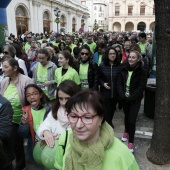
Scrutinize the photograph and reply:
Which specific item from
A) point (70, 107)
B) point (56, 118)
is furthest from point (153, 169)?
point (70, 107)

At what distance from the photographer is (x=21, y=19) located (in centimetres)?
2384

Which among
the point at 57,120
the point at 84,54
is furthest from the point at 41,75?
the point at 57,120

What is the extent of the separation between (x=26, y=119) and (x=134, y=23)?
71.9 meters

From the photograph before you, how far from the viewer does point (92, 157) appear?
4.22ft

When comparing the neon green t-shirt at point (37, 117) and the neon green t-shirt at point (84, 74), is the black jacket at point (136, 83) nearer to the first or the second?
the neon green t-shirt at point (84, 74)

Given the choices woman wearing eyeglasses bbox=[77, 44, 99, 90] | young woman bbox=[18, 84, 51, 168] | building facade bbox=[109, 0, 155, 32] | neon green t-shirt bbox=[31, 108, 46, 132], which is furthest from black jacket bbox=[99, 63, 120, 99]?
building facade bbox=[109, 0, 155, 32]

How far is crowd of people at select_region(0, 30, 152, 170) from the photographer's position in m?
1.31

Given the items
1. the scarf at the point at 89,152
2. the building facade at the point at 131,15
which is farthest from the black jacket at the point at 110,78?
the building facade at the point at 131,15

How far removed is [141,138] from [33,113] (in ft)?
7.87

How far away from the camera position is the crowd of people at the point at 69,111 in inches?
51.7

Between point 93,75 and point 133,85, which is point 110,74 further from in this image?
point 133,85

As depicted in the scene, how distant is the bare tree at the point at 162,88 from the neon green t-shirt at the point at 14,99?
208 centimetres

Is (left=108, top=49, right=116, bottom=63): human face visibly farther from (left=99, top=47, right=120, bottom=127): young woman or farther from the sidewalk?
the sidewalk

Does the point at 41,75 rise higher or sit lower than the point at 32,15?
lower
